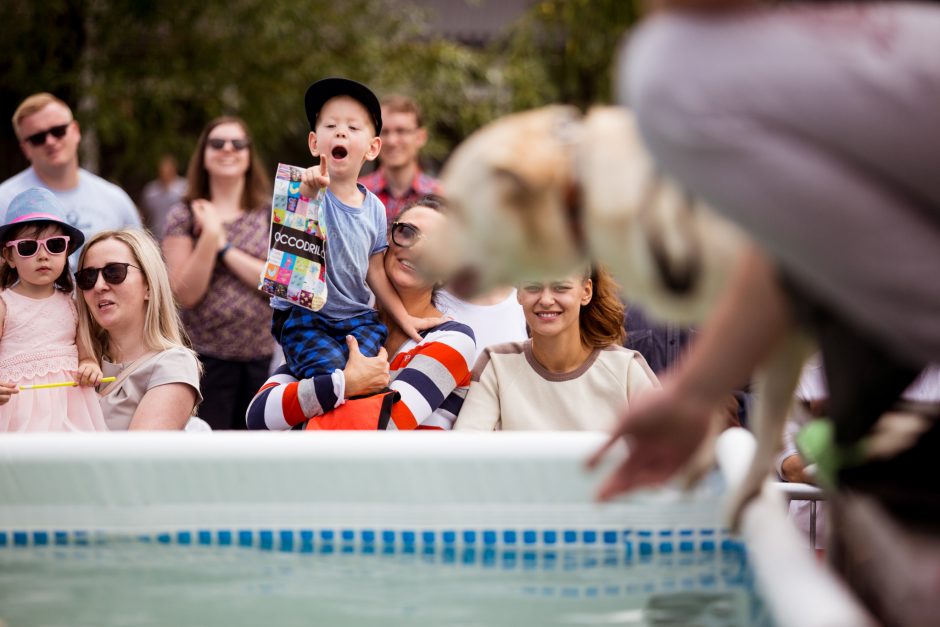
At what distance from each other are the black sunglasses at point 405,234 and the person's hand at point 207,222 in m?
Answer: 1.36

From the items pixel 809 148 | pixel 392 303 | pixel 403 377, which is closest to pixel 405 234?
pixel 392 303

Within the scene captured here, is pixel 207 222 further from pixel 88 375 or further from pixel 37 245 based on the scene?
pixel 88 375

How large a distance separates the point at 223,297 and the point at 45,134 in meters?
1.25

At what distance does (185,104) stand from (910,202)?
1229 centimetres

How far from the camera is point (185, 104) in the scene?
12820 millimetres

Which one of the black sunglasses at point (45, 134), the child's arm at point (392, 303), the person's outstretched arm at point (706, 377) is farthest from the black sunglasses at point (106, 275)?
the person's outstretched arm at point (706, 377)

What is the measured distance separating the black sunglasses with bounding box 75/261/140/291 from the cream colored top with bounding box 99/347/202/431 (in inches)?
12.9

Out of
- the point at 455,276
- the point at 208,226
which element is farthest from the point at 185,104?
the point at 455,276

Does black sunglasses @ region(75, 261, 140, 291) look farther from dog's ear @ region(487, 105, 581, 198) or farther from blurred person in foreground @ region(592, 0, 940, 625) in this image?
blurred person in foreground @ region(592, 0, 940, 625)

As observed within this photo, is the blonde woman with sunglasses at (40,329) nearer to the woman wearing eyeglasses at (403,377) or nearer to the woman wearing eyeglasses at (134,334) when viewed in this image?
the woman wearing eyeglasses at (134,334)

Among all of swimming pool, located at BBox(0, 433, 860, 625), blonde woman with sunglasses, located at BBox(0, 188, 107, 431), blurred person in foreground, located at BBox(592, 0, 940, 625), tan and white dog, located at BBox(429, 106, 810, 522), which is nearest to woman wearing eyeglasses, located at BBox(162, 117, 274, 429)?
blonde woman with sunglasses, located at BBox(0, 188, 107, 431)

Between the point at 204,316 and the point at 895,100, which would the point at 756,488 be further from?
the point at 204,316

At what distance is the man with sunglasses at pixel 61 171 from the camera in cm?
568

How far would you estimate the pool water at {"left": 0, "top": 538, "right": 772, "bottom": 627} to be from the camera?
9.07 feet
